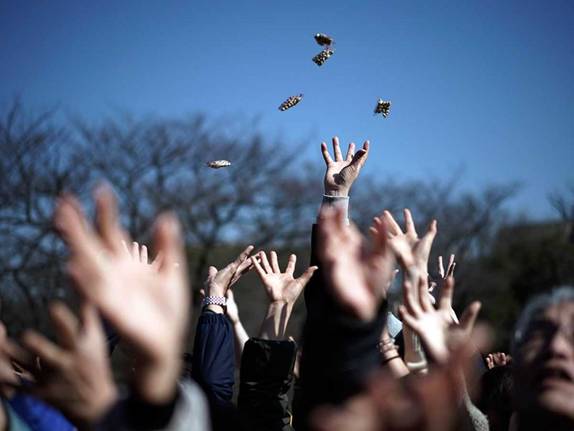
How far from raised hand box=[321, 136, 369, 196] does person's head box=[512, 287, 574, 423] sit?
5.08 ft

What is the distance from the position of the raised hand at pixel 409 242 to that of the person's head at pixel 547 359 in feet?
1.38

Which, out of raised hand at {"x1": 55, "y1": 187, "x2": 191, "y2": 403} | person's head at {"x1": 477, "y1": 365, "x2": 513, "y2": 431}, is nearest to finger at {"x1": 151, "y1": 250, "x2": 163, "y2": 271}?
raised hand at {"x1": 55, "y1": 187, "x2": 191, "y2": 403}

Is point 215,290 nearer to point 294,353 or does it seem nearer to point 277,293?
point 277,293

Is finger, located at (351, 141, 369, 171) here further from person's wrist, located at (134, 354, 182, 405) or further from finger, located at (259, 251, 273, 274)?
person's wrist, located at (134, 354, 182, 405)

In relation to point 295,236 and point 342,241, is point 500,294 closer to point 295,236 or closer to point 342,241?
point 295,236

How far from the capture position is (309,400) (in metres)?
2.20

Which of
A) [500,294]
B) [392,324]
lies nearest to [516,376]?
[392,324]

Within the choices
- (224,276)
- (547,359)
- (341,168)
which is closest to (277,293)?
(224,276)

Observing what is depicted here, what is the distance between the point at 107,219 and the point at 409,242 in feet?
4.48

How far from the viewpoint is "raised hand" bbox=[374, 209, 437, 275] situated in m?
2.41

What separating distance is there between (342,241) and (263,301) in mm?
18770

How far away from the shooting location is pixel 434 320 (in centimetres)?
209

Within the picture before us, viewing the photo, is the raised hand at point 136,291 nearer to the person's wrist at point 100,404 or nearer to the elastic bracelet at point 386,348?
the person's wrist at point 100,404

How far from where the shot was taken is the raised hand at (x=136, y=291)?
1.46 meters
